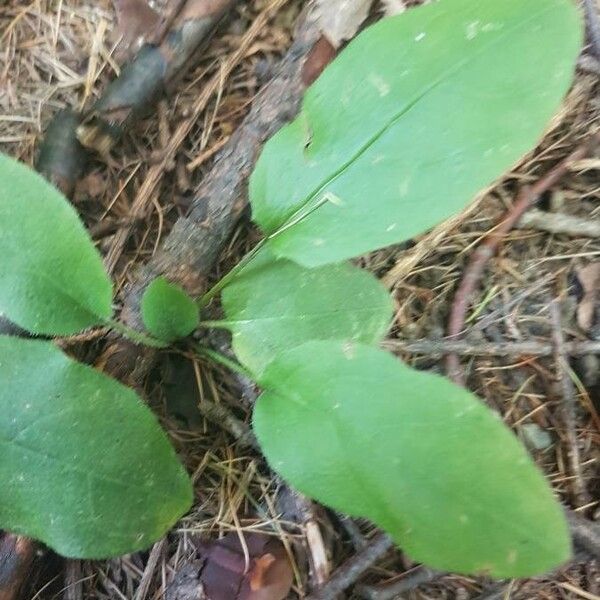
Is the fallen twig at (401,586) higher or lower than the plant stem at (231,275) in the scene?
lower

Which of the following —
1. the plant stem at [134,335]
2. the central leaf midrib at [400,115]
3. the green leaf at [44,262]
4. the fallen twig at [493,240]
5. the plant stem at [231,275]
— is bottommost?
the fallen twig at [493,240]

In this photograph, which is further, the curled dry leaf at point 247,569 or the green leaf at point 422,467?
the curled dry leaf at point 247,569

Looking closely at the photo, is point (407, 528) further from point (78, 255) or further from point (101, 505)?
point (78, 255)

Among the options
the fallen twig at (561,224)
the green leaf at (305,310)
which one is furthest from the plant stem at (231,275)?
the fallen twig at (561,224)

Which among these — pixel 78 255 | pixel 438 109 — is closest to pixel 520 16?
pixel 438 109

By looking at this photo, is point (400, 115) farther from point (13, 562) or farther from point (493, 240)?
point (13, 562)

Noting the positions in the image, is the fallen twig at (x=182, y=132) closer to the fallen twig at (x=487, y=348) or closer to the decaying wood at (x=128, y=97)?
the decaying wood at (x=128, y=97)

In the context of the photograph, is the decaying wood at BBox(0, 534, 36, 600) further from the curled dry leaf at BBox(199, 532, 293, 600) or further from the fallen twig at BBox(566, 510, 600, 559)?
the fallen twig at BBox(566, 510, 600, 559)
